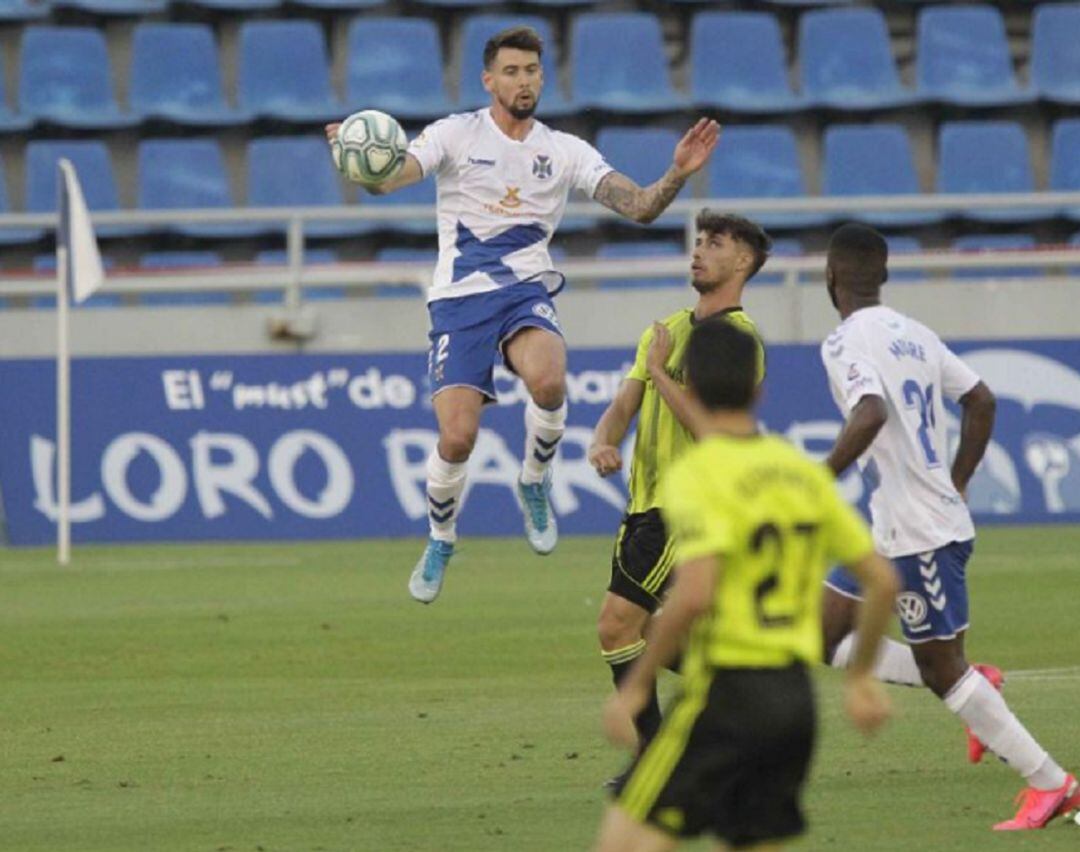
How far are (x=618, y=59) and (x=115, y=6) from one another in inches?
198

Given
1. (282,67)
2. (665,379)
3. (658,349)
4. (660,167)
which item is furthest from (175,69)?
(665,379)

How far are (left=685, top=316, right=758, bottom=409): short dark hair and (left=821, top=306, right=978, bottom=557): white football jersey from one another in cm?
250

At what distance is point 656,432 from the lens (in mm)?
9172

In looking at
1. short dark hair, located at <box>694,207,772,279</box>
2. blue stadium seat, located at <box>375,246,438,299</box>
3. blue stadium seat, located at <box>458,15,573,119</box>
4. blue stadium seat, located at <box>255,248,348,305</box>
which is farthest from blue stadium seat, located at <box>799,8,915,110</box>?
short dark hair, located at <box>694,207,772,279</box>

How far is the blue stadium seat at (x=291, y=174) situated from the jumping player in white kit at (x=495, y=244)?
1305 centimetres

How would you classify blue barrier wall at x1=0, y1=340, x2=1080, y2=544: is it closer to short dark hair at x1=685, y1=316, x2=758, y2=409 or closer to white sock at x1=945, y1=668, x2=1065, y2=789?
white sock at x1=945, y1=668, x2=1065, y2=789

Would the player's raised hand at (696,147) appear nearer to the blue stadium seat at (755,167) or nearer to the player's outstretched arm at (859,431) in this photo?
the player's outstretched arm at (859,431)

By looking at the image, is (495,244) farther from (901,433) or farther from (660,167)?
(660,167)

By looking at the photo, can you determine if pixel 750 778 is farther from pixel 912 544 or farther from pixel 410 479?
pixel 410 479

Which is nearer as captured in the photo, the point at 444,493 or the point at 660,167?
the point at 444,493

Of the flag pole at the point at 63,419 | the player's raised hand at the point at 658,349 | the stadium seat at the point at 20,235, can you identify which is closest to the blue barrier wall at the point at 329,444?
the flag pole at the point at 63,419

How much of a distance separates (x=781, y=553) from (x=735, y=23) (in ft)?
66.0

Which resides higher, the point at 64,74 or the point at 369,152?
the point at 369,152

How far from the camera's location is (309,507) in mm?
20094
